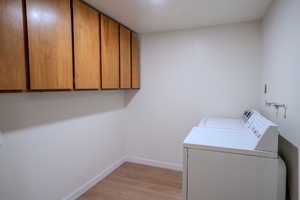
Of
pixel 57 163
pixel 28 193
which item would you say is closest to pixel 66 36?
pixel 57 163

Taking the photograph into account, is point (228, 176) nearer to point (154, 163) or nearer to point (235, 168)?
point (235, 168)

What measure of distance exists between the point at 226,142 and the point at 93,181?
1834 millimetres

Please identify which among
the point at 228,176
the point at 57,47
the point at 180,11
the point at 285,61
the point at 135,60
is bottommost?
the point at 228,176

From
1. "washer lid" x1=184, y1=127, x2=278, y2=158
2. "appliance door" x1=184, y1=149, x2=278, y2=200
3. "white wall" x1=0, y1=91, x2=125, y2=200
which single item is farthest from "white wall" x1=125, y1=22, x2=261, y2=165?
"appliance door" x1=184, y1=149, x2=278, y2=200

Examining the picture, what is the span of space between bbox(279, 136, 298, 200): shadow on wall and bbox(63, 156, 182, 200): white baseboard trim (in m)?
1.63

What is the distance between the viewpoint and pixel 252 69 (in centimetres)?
232

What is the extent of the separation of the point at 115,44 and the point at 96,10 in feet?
1.48

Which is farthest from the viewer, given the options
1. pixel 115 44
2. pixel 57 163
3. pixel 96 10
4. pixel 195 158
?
pixel 115 44

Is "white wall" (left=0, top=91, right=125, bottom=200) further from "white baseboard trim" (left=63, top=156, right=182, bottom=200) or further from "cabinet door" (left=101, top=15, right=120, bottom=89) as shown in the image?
"cabinet door" (left=101, top=15, right=120, bottom=89)

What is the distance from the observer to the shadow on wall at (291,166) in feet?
3.84

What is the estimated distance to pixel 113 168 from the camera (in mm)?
2748

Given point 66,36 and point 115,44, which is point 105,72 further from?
point 66,36

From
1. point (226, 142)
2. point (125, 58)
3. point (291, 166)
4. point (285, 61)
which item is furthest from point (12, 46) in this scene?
point (291, 166)

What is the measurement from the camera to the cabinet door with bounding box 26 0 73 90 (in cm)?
127
